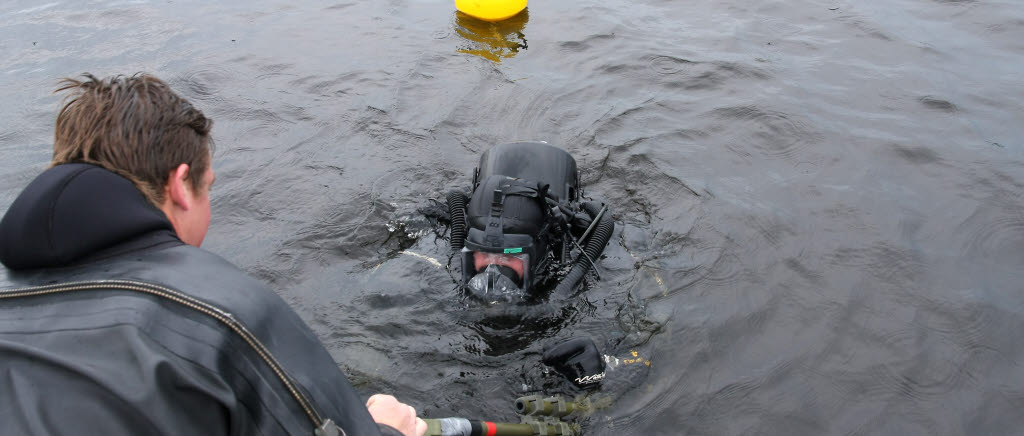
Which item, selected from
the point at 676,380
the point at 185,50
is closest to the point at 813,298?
the point at 676,380

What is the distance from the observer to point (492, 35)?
994 cm

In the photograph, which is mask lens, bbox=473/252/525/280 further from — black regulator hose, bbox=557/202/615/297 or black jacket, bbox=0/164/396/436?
black jacket, bbox=0/164/396/436

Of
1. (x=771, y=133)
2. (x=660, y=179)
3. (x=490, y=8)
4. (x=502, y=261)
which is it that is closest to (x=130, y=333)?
(x=502, y=261)

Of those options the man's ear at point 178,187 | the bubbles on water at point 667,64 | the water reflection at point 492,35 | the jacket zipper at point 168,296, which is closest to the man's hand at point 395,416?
the jacket zipper at point 168,296

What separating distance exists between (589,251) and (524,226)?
23.7 inches

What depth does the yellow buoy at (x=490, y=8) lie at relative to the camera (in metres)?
9.91

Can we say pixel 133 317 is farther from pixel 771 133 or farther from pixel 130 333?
pixel 771 133

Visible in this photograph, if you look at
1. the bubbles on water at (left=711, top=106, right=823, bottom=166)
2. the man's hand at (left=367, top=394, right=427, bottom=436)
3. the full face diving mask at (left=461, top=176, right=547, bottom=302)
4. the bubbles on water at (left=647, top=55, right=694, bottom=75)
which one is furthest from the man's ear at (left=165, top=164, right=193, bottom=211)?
the bubbles on water at (left=647, top=55, right=694, bottom=75)

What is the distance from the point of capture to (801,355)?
438 cm

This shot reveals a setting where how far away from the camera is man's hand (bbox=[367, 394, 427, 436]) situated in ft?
6.62

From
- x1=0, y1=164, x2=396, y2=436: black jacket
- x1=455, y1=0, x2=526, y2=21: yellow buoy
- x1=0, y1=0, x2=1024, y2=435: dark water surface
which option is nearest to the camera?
x1=0, y1=164, x2=396, y2=436: black jacket

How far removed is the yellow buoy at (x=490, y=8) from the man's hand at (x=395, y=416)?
8.59 meters

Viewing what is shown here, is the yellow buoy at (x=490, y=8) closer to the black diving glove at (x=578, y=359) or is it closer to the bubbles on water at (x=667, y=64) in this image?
the bubbles on water at (x=667, y=64)

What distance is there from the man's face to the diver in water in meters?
2.50
